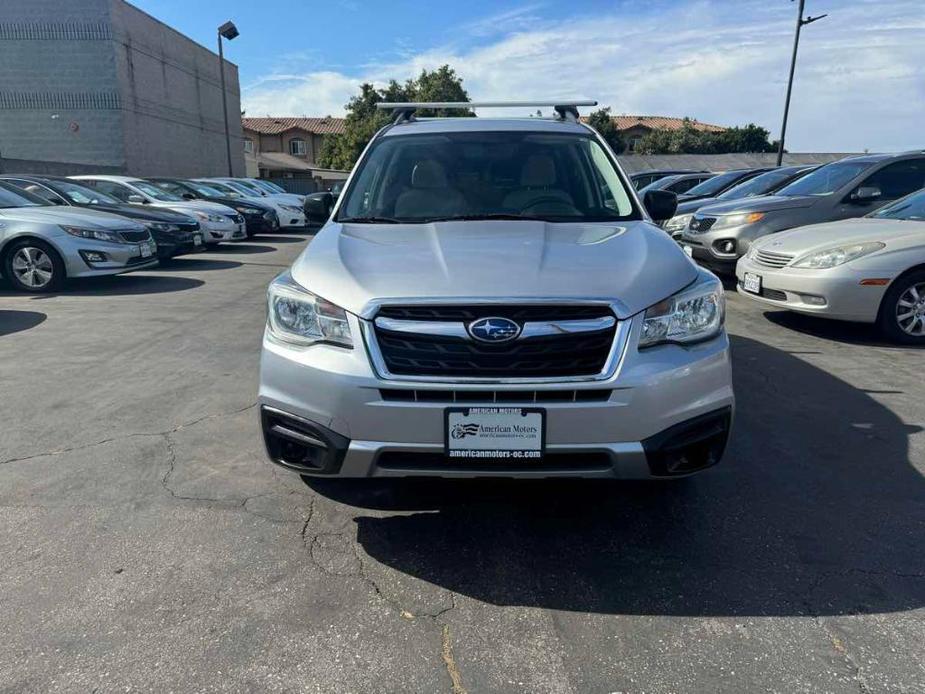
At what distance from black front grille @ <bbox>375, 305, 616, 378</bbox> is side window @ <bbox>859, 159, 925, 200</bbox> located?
7.79 m

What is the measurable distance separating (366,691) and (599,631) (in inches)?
32.4

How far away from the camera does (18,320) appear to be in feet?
23.5

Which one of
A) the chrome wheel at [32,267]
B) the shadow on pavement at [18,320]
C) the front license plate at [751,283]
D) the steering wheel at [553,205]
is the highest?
the steering wheel at [553,205]

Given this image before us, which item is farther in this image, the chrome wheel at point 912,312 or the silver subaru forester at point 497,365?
the chrome wheel at point 912,312

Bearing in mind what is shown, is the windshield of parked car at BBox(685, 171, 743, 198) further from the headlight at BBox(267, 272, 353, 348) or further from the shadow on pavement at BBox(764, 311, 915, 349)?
the headlight at BBox(267, 272, 353, 348)

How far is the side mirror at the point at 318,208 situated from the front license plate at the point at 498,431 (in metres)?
2.14

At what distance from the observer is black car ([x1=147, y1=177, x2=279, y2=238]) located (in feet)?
52.3

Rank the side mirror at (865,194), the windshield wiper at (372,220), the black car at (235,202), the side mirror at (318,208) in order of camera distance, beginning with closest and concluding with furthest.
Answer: the windshield wiper at (372,220), the side mirror at (318,208), the side mirror at (865,194), the black car at (235,202)

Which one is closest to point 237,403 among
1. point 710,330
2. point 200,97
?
point 710,330

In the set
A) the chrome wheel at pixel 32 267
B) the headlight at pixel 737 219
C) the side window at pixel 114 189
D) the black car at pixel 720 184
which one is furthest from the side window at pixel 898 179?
the side window at pixel 114 189

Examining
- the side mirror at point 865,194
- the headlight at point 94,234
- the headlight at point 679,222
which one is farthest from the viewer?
the headlight at point 679,222

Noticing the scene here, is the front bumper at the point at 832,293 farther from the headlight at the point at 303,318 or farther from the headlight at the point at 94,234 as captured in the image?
the headlight at the point at 94,234

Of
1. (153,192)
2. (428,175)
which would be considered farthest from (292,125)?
(428,175)

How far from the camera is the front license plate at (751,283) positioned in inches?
264
